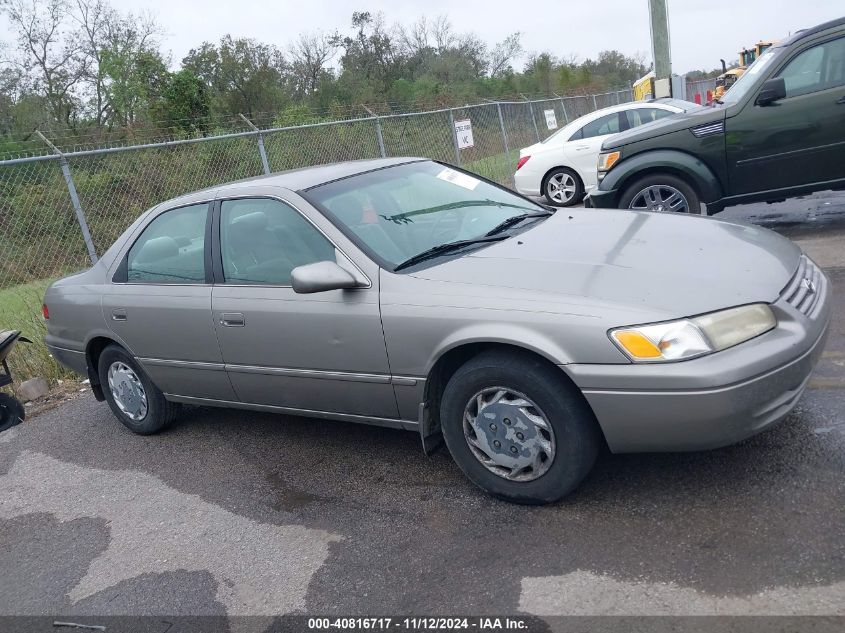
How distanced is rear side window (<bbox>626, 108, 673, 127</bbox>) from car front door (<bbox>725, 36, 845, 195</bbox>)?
4850 mm

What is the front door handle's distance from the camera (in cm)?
428

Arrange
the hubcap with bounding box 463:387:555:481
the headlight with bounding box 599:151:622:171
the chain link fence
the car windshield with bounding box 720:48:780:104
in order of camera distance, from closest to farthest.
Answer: the hubcap with bounding box 463:387:555:481 < the car windshield with bounding box 720:48:780:104 < the headlight with bounding box 599:151:622:171 < the chain link fence

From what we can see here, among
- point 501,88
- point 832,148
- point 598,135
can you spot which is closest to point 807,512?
point 832,148

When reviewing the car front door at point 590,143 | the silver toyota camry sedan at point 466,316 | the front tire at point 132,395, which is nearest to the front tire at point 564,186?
the car front door at point 590,143

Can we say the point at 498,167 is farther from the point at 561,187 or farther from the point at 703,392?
the point at 703,392

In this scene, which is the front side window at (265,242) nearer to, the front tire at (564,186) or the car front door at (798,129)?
the car front door at (798,129)

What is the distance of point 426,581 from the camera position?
315 centimetres

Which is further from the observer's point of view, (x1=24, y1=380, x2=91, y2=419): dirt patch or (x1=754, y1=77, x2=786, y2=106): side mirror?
(x1=754, y1=77, x2=786, y2=106): side mirror

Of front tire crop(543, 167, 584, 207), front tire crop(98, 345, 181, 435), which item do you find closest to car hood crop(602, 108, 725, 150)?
front tire crop(543, 167, 584, 207)

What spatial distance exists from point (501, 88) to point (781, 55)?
111 feet

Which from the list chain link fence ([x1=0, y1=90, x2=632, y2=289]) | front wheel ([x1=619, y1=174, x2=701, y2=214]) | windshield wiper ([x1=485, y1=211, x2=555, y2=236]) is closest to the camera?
windshield wiper ([x1=485, y1=211, x2=555, y2=236])

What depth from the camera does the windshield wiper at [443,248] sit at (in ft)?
12.7

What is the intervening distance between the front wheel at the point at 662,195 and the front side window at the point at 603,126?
4638mm

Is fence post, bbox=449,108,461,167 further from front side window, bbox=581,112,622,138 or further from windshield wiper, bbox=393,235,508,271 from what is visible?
windshield wiper, bbox=393,235,508,271
